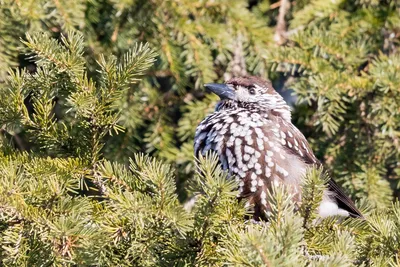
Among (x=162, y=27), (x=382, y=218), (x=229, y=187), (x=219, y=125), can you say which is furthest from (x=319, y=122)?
(x=229, y=187)

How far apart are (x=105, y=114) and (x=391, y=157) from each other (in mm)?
2173

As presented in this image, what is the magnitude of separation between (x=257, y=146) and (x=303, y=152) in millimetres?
330

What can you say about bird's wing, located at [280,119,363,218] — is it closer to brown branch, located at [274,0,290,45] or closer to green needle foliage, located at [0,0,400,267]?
green needle foliage, located at [0,0,400,267]

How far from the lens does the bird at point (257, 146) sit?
313 cm

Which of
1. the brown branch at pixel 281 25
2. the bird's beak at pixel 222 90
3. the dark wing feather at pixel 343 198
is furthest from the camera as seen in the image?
the brown branch at pixel 281 25

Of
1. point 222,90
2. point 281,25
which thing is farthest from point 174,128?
point 281,25

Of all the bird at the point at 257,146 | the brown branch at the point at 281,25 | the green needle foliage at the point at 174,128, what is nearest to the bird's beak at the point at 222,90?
the bird at the point at 257,146

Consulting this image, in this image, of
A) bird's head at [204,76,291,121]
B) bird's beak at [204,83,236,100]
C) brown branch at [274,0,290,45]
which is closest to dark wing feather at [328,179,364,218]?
bird's head at [204,76,291,121]

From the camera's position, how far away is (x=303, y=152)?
344 cm

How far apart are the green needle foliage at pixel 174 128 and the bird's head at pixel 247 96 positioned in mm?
177

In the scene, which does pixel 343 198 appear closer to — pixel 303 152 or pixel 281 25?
pixel 303 152

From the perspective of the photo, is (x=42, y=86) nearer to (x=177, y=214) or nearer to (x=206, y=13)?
(x=177, y=214)

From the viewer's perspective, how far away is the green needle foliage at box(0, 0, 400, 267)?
6.79 ft

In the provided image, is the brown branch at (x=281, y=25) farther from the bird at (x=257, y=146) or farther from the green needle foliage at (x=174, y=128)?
the bird at (x=257, y=146)
